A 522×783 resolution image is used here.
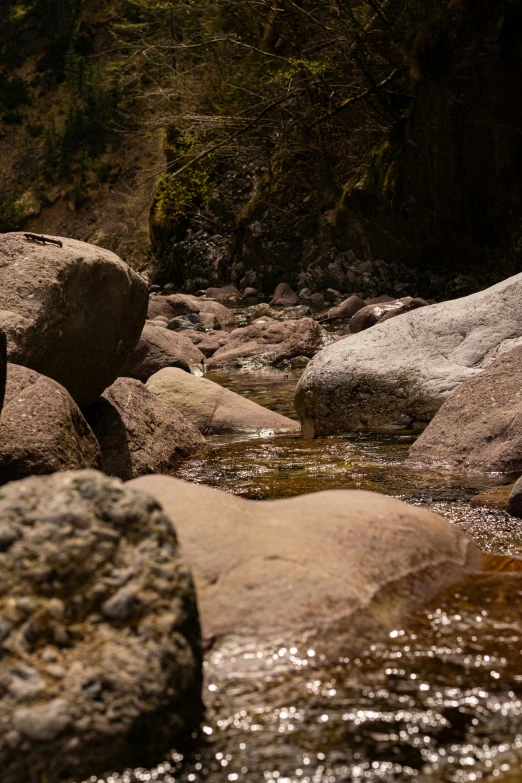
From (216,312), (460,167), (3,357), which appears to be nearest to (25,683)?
(3,357)

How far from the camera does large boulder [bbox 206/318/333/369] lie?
44.0 ft

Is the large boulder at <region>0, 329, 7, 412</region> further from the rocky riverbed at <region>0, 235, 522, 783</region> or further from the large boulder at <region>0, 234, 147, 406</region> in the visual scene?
the large boulder at <region>0, 234, 147, 406</region>

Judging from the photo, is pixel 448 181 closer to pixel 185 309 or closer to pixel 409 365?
pixel 185 309

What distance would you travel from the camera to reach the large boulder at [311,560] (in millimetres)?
2727

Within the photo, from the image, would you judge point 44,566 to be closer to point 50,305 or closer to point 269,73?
point 50,305

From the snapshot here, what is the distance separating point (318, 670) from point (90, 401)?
14.2 ft

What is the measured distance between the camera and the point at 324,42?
18.2 metres

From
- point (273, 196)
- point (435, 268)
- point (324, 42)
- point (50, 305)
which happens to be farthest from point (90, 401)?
point (273, 196)

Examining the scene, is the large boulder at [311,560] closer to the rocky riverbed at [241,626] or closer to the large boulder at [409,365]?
the rocky riverbed at [241,626]

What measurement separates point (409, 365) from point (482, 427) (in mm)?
1452

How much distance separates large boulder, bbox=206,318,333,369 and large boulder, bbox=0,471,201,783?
10737 mm

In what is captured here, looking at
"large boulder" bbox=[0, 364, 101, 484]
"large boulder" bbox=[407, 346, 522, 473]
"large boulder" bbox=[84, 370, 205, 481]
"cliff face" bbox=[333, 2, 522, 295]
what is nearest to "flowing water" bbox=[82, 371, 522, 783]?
"large boulder" bbox=[407, 346, 522, 473]

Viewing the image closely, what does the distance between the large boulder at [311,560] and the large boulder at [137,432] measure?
10.5 ft

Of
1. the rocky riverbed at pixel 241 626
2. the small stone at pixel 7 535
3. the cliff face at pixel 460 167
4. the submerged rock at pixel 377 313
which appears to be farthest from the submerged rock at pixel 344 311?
the small stone at pixel 7 535
